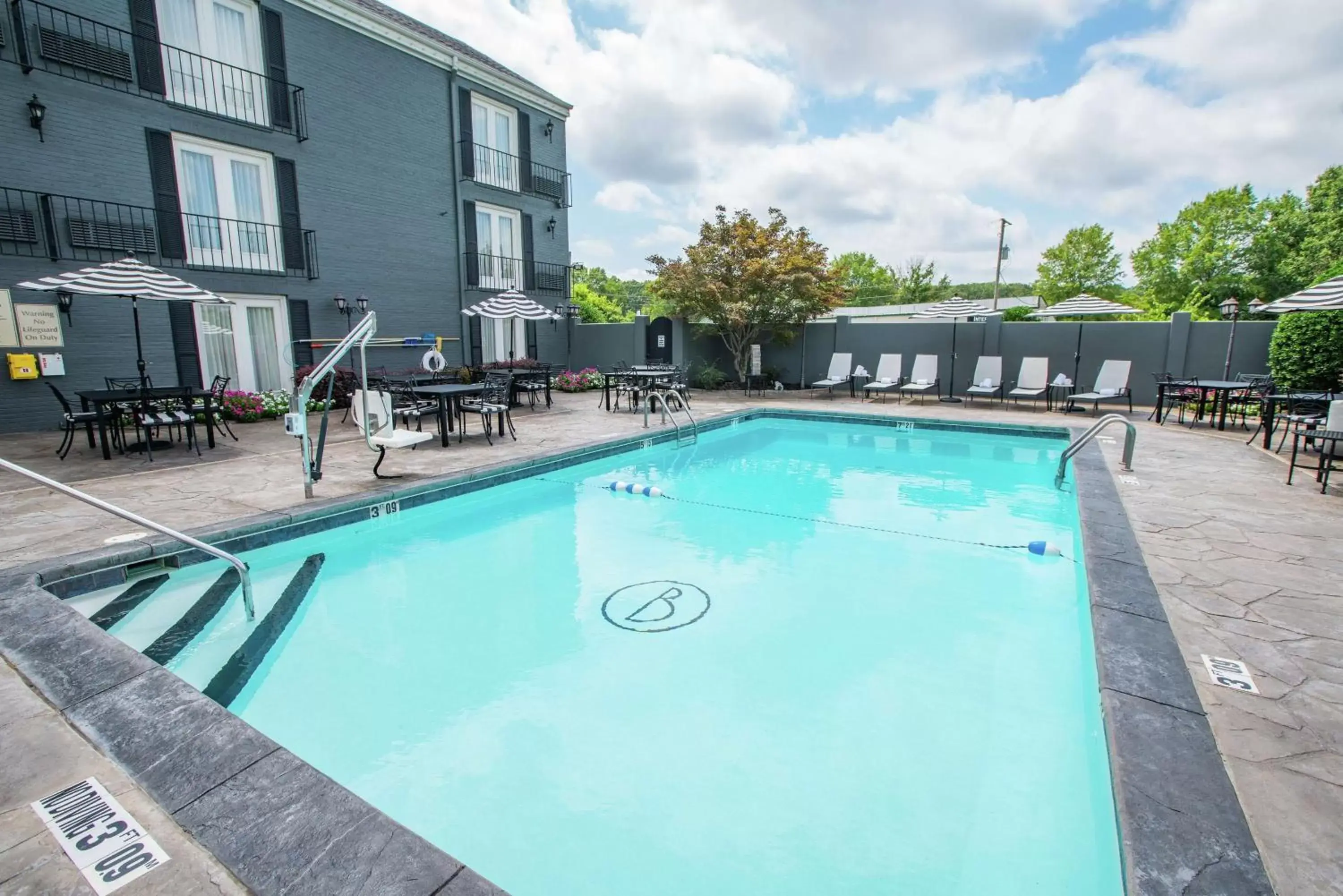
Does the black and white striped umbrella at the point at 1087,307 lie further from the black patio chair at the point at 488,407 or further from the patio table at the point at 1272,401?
the black patio chair at the point at 488,407

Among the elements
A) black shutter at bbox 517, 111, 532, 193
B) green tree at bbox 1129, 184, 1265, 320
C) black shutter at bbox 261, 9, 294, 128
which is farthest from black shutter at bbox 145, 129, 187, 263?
green tree at bbox 1129, 184, 1265, 320

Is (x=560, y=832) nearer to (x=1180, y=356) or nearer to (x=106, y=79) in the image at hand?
(x=106, y=79)

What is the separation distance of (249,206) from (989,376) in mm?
13808

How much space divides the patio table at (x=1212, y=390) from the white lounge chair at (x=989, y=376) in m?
2.61

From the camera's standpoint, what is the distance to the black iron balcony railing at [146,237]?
8.20 m

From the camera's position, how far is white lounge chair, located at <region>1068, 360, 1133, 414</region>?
35.2ft

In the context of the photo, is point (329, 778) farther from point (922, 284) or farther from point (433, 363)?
point (922, 284)

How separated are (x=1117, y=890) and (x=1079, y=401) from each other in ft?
41.2

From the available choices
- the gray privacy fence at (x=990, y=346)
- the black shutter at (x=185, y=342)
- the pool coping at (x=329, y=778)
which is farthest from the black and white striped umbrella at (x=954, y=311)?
the black shutter at (x=185, y=342)

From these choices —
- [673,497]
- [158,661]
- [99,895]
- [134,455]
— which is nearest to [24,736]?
[99,895]

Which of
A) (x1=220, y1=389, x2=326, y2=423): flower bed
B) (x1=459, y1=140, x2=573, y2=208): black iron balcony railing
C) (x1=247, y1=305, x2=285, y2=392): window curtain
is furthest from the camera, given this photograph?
(x1=459, y1=140, x2=573, y2=208): black iron balcony railing

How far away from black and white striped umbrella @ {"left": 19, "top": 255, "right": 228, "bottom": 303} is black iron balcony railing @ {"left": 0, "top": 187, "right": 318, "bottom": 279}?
8.14 ft

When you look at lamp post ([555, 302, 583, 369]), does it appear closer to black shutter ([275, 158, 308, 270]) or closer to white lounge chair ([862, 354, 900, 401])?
black shutter ([275, 158, 308, 270])

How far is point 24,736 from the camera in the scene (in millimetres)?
2102
